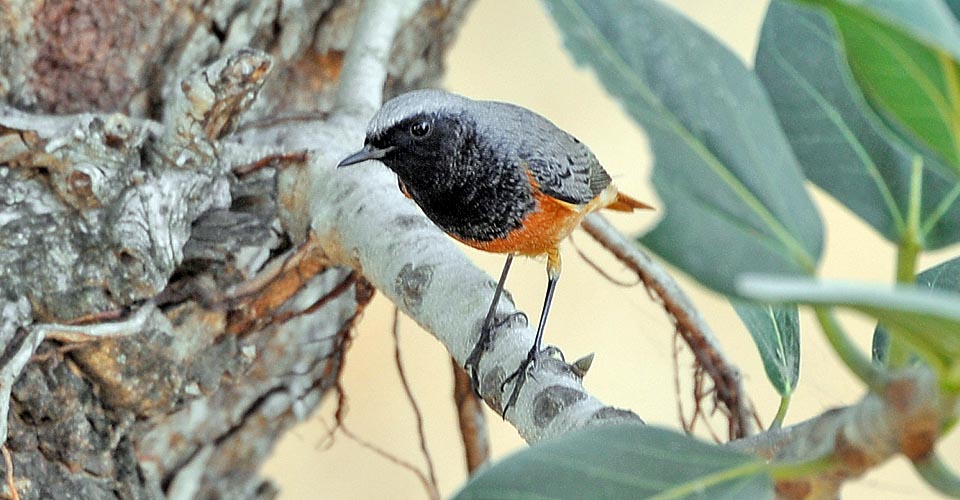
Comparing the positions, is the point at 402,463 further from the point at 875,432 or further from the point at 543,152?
the point at 875,432

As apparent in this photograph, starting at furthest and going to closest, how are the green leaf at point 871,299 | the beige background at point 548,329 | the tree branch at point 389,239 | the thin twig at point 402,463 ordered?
the beige background at point 548,329 → the thin twig at point 402,463 → the tree branch at point 389,239 → the green leaf at point 871,299

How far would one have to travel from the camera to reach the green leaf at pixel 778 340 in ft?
2.78

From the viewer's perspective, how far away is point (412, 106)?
4.17 ft

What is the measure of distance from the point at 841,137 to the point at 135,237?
0.86 meters

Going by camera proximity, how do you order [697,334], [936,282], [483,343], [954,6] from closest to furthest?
[954,6], [936,282], [483,343], [697,334]

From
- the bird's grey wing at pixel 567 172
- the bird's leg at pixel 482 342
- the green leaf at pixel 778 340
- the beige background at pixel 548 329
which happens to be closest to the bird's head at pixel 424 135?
the bird's grey wing at pixel 567 172

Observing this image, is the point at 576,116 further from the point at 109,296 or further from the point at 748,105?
the point at 748,105

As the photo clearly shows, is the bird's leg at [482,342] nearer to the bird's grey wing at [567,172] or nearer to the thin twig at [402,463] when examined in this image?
the bird's grey wing at [567,172]

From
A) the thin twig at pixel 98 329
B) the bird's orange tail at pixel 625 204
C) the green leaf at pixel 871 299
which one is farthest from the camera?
the bird's orange tail at pixel 625 204

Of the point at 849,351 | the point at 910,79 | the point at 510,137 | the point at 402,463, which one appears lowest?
the point at 402,463

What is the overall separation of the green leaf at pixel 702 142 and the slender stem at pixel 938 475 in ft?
0.33

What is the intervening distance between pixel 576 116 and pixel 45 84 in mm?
1506

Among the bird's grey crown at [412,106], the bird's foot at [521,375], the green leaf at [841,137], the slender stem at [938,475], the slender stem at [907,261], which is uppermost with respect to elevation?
the green leaf at [841,137]

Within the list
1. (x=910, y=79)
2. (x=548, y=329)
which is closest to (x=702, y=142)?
(x=910, y=79)
